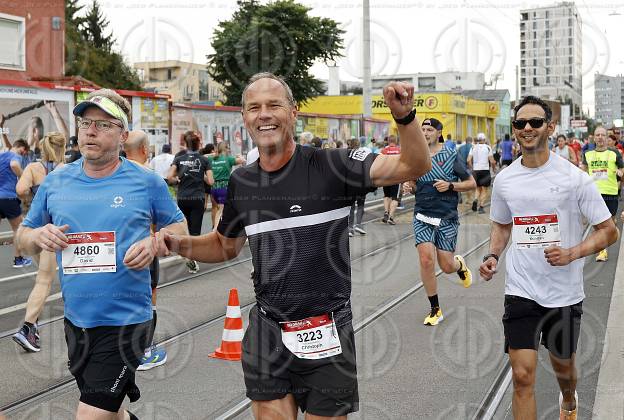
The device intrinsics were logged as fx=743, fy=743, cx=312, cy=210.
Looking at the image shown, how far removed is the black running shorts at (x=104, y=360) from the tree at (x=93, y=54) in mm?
41203

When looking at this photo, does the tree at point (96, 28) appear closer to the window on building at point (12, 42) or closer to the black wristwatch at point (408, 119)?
the window on building at point (12, 42)

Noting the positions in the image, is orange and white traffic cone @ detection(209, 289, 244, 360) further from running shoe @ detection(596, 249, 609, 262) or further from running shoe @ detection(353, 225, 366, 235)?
running shoe @ detection(353, 225, 366, 235)

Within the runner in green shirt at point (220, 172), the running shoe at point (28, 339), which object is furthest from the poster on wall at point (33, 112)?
the running shoe at point (28, 339)

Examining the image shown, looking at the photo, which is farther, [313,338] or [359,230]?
[359,230]

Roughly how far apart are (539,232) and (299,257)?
1844 millimetres

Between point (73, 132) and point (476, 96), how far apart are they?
62.1 meters

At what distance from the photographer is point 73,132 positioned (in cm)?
1642

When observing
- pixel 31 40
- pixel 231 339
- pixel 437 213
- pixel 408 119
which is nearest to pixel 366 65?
pixel 31 40

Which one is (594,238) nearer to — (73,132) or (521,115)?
(521,115)

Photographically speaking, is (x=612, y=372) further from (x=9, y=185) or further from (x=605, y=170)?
(x=9, y=185)

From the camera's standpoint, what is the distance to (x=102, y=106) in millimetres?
3445

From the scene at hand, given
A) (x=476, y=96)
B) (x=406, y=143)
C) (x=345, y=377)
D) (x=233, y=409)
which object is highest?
(x=476, y=96)

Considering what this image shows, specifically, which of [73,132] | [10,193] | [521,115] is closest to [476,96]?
[73,132]

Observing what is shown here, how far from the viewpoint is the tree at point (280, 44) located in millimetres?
39625
